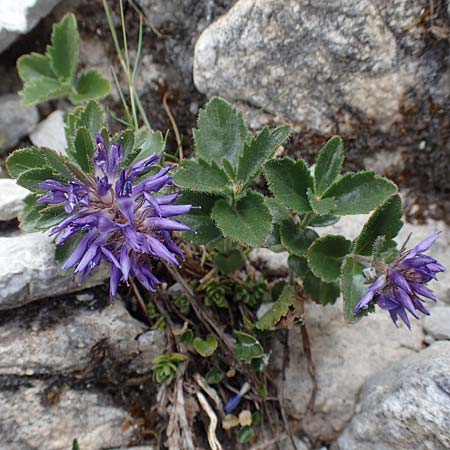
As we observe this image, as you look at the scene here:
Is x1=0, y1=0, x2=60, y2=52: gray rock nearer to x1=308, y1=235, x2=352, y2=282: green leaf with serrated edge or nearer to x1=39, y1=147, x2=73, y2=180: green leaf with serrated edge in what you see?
x1=39, y1=147, x2=73, y2=180: green leaf with serrated edge

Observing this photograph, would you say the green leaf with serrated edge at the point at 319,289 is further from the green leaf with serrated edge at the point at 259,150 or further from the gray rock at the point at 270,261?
the green leaf with serrated edge at the point at 259,150

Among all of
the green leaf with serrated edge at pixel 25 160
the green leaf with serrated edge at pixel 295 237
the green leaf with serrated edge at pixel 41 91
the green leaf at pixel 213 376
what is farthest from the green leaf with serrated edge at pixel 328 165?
the green leaf with serrated edge at pixel 41 91

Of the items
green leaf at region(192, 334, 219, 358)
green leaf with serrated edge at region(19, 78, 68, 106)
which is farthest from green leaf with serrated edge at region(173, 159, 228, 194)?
green leaf with serrated edge at region(19, 78, 68, 106)

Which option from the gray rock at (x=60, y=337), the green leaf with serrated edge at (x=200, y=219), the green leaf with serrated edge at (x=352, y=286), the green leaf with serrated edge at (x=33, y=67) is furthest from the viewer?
the green leaf with serrated edge at (x=33, y=67)

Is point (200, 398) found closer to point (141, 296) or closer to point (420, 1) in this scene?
point (141, 296)

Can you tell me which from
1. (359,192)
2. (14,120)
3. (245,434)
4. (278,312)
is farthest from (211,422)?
(14,120)

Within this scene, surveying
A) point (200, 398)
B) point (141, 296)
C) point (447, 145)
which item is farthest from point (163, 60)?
point (200, 398)
